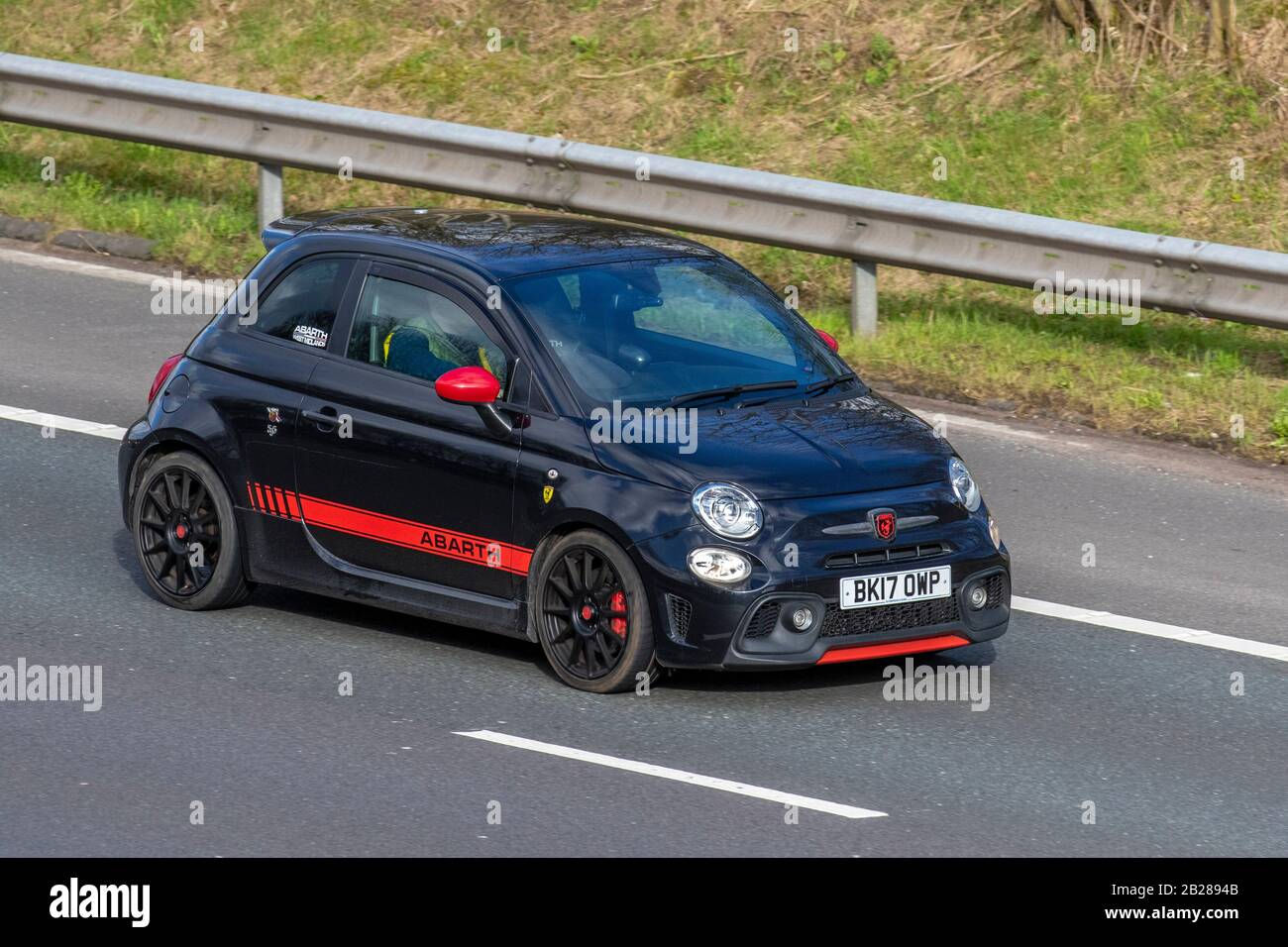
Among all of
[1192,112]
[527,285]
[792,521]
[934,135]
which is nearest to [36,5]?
[934,135]

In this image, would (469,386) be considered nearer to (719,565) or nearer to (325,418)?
(325,418)

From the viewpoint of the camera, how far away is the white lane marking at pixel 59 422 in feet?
39.0

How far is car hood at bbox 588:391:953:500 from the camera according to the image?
813cm

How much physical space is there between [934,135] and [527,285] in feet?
26.6

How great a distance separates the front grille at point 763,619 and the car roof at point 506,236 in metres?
1.81

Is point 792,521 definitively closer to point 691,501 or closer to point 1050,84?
point 691,501

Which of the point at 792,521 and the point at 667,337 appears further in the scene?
the point at 667,337

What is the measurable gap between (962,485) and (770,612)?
1.06 m

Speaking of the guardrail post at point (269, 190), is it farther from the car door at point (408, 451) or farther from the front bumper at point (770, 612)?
the front bumper at point (770, 612)

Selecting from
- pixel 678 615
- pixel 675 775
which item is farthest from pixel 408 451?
pixel 675 775

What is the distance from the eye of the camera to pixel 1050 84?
53.8 ft
